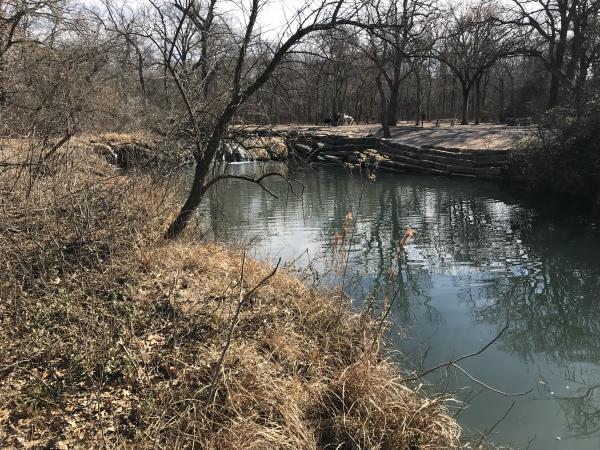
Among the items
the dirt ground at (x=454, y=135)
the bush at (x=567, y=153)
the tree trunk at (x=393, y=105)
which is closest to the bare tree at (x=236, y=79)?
the bush at (x=567, y=153)

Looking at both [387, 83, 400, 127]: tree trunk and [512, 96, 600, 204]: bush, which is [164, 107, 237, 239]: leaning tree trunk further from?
[387, 83, 400, 127]: tree trunk

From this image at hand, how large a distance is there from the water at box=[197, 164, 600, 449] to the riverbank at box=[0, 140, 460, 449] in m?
1.21

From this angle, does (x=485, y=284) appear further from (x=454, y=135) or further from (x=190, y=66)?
(x=454, y=135)

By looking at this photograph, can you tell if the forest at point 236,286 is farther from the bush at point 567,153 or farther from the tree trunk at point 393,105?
the tree trunk at point 393,105

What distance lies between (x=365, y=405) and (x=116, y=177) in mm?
4926

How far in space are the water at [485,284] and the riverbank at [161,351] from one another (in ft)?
3.95

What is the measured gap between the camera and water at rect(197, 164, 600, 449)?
5445 mm

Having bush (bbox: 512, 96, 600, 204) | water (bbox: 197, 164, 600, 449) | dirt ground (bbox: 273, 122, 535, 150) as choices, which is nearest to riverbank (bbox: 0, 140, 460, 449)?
water (bbox: 197, 164, 600, 449)

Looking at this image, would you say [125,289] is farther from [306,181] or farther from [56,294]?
[306,181]

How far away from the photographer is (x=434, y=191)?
21156mm

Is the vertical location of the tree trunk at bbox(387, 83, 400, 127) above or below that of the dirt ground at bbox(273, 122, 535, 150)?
above

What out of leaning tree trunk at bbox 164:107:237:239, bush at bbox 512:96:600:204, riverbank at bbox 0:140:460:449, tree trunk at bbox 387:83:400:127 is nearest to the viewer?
riverbank at bbox 0:140:460:449

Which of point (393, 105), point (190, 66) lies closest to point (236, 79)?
point (190, 66)

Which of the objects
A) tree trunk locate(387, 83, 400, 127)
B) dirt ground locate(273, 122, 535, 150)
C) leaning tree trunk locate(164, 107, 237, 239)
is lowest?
leaning tree trunk locate(164, 107, 237, 239)
